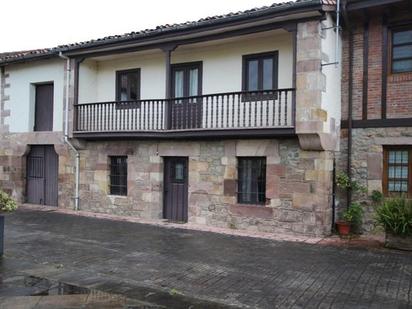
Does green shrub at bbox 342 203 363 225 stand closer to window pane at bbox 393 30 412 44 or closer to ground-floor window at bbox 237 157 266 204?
ground-floor window at bbox 237 157 266 204

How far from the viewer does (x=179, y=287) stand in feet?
19.8

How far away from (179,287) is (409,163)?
645 centimetres

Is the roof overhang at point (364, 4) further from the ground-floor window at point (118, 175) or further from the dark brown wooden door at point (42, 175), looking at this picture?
the dark brown wooden door at point (42, 175)

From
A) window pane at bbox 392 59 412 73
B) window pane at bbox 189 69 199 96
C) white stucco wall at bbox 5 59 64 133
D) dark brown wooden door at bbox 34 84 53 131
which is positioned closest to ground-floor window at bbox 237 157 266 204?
window pane at bbox 189 69 199 96

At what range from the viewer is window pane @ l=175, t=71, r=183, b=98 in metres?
12.6

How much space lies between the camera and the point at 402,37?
32.5 ft

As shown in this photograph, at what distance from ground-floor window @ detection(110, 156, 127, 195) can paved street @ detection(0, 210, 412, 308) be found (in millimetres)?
2970

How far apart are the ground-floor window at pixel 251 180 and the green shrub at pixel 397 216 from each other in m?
2.91

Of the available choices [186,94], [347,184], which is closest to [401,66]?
[347,184]

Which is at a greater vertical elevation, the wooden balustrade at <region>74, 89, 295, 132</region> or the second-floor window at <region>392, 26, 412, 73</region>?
the second-floor window at <region>392, 26, 412, 73</region>

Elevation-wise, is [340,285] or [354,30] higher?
[354,30]

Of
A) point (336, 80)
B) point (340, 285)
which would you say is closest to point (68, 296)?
point (340, 285)

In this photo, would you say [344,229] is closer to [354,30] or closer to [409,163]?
[409,163]

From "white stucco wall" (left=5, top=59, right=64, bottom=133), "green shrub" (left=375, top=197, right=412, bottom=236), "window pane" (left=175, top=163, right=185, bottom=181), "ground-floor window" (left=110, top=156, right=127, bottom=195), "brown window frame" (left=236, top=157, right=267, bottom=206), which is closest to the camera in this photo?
"green shrub" (left=375, top=197, right=412, bottom=236)
